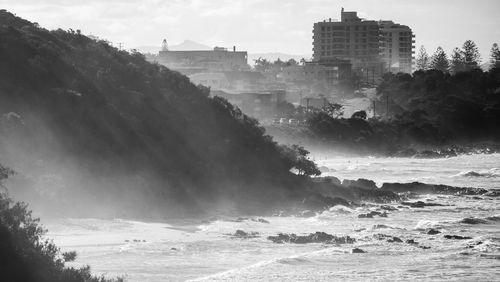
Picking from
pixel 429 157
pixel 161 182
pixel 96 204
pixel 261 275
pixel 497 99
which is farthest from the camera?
pixel 497 99

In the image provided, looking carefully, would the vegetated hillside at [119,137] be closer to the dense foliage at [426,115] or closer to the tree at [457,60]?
the dense foliage at [426,115]

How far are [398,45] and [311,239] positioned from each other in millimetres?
162583

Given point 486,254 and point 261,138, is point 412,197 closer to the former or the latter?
point 261,138

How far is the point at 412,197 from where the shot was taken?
4522 cm

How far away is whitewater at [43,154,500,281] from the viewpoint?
25.6 meters

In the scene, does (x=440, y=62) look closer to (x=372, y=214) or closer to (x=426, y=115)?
(x=426, y=115)

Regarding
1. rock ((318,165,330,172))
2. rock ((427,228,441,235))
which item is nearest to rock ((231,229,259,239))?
rock ((427,228,441,235))

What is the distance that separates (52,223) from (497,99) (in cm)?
7589

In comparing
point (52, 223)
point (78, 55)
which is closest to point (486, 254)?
point (52, 223)

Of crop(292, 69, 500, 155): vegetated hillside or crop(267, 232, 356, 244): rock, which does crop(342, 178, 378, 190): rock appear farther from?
crop(292, 69, 500, 155): vegetated hillside

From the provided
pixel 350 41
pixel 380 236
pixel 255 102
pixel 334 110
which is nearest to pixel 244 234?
pixel 380 236

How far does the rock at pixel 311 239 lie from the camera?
102 feet

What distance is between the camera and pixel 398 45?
190 meters

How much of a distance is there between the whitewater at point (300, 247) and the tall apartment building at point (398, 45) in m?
149
